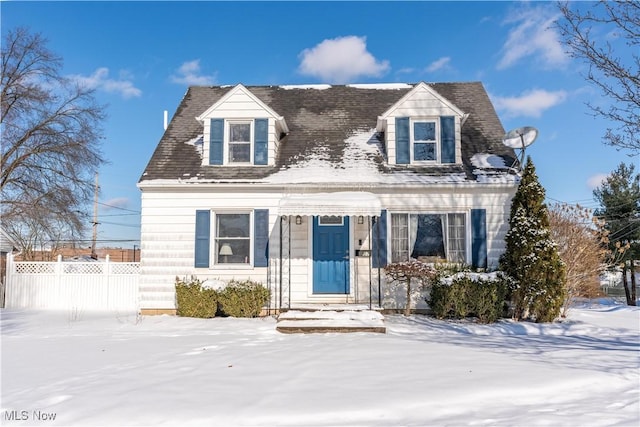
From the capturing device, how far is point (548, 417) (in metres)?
4.20

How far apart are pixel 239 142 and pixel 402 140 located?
4659 millimetres

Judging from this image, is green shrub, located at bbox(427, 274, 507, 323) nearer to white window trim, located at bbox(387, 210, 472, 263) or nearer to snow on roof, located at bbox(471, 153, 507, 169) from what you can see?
white window trim, located at bbox(387, 210, 472, 263)

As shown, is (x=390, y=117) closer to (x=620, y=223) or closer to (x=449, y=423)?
(x=449, y=423)

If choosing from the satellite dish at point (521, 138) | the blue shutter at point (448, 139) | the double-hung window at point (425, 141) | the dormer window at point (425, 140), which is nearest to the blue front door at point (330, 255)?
the dormer window at point (425, 140)

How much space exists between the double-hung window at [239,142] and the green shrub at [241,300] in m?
3.68

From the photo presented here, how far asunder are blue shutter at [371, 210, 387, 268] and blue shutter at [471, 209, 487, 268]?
2.31 metres

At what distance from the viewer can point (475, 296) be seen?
10.5m

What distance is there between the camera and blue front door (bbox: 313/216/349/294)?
464 inches

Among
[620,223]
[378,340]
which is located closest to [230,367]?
[378,340]

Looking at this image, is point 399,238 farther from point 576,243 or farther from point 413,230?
point 576,243

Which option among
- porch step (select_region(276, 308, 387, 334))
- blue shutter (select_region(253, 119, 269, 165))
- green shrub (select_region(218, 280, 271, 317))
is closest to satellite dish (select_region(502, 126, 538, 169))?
porch step (select_region(276, 308, 387, 334))

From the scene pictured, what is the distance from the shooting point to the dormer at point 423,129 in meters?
12.3

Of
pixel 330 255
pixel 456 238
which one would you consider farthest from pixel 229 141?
pixel 456 238

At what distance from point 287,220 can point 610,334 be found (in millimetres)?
7902
